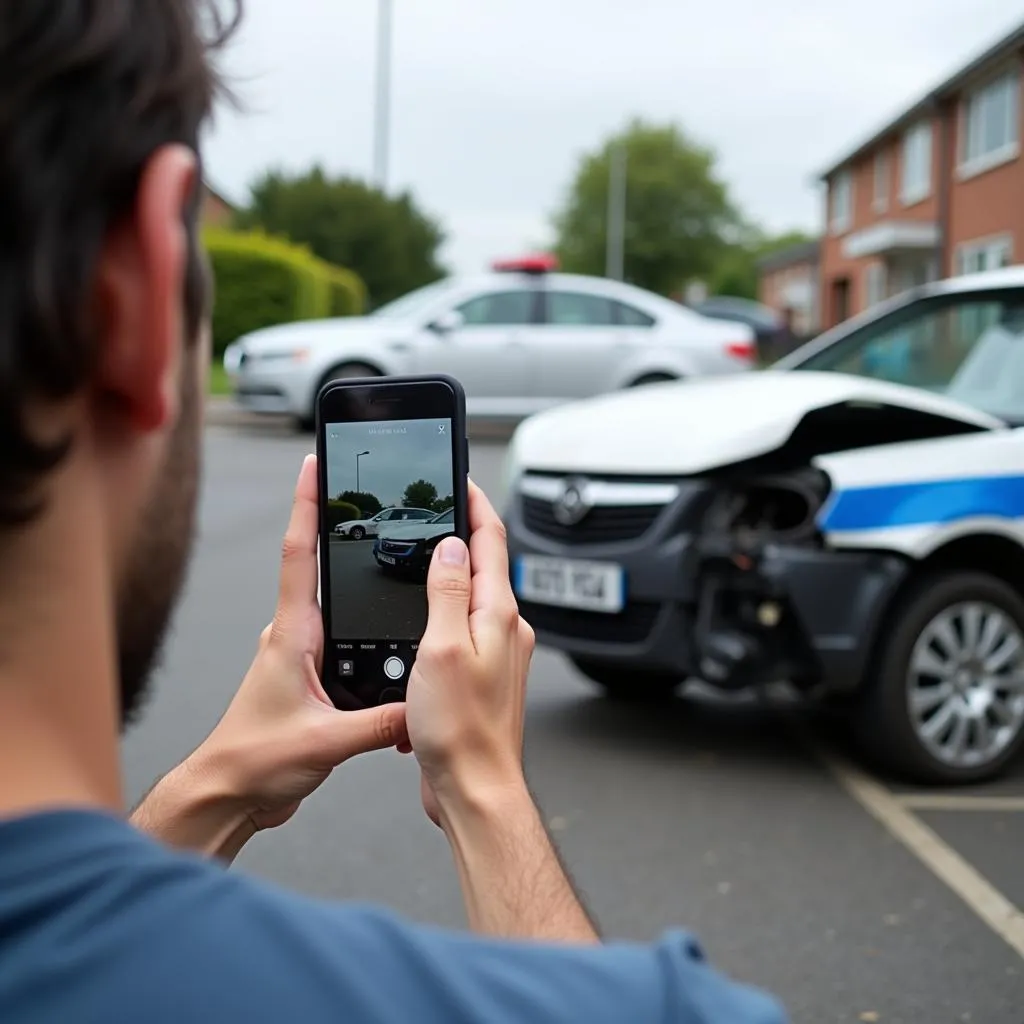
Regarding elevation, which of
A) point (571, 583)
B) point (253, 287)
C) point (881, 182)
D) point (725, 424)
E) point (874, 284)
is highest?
point (881, 182)

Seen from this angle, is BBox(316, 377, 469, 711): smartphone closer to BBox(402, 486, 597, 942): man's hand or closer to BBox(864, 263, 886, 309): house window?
BBox(402, 486, 597, 942): man's hand

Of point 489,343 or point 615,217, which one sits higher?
point 615,217

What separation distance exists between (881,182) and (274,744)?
38.8m

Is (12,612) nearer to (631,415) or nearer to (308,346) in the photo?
(631,415)

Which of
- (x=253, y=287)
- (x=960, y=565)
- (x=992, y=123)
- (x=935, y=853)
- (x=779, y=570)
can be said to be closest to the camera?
(x=935, y=853)

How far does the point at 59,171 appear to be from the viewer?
0.80 m

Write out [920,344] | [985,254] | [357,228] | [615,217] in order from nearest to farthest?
[920,344]
[985,254]
[357,228]
[615,217]

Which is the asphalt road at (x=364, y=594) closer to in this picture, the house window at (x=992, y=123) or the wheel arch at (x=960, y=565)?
the wheel arch at (x=960, y=565)

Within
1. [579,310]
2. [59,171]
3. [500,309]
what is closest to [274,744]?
[59,171]

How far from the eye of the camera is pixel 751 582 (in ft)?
15.1

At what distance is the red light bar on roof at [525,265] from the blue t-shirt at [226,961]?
1587 centimetres

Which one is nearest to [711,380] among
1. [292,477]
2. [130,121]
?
[130,121]

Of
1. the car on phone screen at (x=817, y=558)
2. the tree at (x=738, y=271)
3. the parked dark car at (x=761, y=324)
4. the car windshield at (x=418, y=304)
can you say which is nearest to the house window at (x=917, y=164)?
the parked dark car at (x=761, y=324)

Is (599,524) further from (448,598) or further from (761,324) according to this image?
(761,324)
